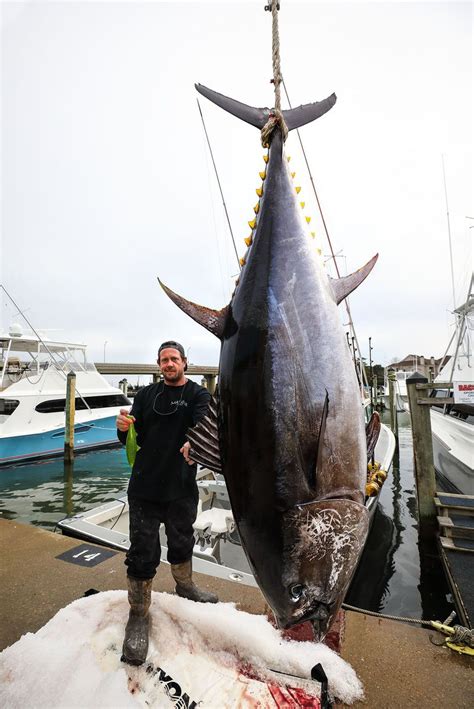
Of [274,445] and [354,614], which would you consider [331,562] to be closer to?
[274,445]

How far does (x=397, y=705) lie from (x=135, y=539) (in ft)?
5.67

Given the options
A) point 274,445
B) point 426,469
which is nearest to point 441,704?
→ point 274,445

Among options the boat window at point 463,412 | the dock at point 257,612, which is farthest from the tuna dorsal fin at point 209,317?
the boat window at point 463,412

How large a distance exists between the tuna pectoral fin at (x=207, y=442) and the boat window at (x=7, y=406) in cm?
1390

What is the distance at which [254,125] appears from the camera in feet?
6.21

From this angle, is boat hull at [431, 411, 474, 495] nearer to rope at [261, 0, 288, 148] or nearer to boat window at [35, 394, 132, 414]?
rope at [261, 0, 288, 148]

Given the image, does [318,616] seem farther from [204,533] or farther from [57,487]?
[57,487]

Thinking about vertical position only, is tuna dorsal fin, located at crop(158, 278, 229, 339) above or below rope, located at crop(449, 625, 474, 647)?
above

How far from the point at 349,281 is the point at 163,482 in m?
1.80

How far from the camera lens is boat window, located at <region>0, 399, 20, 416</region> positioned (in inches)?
526

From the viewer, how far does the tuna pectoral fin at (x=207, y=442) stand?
1.59 m

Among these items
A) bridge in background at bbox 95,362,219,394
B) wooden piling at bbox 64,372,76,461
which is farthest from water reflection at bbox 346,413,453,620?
bridge in background at bbox 95,362,219,394

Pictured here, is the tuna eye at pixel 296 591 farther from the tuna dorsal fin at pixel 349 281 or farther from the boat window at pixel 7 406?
the boat window at pixel 7 406

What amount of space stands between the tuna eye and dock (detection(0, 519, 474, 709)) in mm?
1351
